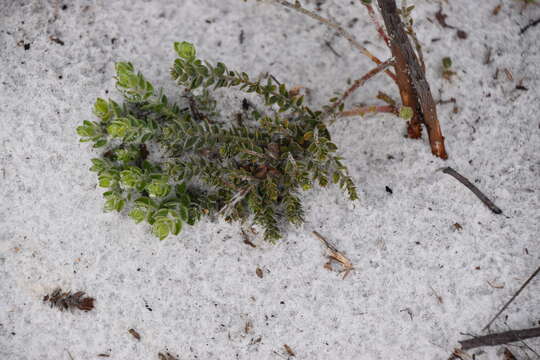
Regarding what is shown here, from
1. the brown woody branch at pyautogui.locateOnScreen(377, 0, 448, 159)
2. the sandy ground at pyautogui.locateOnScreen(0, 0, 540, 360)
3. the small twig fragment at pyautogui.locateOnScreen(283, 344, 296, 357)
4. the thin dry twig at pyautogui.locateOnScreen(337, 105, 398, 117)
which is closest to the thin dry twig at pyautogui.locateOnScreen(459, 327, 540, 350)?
the sandy ground at pyautogui.locateOnScreen(0, 0, 540, 360)

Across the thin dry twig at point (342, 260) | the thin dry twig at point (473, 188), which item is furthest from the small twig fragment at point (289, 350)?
the thin dry twig at point (473, 188)

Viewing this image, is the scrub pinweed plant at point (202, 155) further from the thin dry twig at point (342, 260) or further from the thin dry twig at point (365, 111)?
the thin dry twig at point (342, 260)

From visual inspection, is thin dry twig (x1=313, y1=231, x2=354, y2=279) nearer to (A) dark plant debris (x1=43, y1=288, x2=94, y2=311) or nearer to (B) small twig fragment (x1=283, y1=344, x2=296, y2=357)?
(B) small twig fragment (x1=283, y1=344, x2=296, y2=357)

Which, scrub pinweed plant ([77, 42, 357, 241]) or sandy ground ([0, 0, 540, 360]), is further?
sandy ground ([0, 0, 540, 360])

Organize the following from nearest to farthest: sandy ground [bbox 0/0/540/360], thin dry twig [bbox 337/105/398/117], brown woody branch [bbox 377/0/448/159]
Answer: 1. brown woody branch [bbox 377/0/448/159]
2. thin dry twig [bbox 337/105/398/117]
3. sandy ground [bbox 0/0/540/360]

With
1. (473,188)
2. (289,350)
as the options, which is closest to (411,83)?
(473,188)

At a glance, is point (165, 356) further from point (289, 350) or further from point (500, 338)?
point (500, 338)
